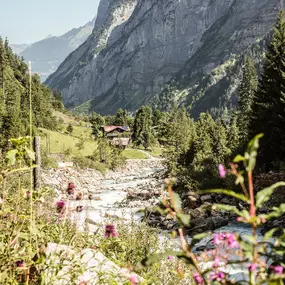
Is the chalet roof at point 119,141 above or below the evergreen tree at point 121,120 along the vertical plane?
below

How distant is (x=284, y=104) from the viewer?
21078 mm

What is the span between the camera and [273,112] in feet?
71.8

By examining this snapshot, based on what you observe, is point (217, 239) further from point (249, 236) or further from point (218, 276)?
point (249, 236)

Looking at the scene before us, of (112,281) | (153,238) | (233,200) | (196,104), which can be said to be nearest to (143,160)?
(233,200)

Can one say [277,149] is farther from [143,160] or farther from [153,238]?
[143,160]

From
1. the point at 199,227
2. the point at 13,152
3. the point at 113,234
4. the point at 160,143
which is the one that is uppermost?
the point at 160,143

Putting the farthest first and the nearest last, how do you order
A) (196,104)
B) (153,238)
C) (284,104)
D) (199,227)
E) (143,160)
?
(196,104) < (143,160) < (284,104) < (199,227) < (153,238)

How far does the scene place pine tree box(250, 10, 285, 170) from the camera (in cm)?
2134

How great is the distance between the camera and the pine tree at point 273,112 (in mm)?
21344

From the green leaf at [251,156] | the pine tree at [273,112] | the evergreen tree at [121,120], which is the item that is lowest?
the green leaf at [251,156]

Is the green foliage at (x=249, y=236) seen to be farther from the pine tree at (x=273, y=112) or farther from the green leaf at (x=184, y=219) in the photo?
the pine tree at (x=273, y=112)

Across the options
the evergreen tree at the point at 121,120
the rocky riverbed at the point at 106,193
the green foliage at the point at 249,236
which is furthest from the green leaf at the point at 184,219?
the evergreen tree at the point at 121,120

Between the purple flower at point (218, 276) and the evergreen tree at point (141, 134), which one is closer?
the purple flower at point (218, 276)

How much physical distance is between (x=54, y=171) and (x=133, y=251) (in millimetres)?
27656
